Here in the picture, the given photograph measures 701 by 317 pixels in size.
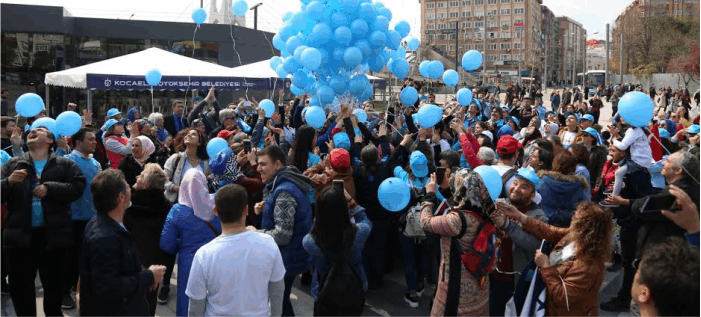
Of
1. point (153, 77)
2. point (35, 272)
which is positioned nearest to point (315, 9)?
point (153, 77)

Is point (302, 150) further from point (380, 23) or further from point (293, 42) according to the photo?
point (380, 23)

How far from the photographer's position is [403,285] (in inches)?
239

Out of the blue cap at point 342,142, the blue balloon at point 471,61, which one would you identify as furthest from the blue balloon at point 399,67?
the blue cap at point 342,142

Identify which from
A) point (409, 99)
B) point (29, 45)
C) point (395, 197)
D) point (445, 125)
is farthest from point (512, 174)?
point (29, 45)

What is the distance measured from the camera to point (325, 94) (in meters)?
9.04

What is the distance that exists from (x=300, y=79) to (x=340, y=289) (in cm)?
635

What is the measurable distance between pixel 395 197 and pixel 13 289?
282 centimetres

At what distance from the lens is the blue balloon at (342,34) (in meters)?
8.59

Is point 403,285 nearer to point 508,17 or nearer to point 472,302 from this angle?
point 472,302

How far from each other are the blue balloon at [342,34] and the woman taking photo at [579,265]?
18.6 ft

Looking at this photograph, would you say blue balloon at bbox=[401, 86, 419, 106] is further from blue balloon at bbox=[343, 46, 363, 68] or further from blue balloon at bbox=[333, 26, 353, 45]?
blue balloon at bbox=[333, 26, 353, 45]

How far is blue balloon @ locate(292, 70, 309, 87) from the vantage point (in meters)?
9.69

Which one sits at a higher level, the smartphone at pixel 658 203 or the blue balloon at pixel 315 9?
the blue balloon at pixel 315 9

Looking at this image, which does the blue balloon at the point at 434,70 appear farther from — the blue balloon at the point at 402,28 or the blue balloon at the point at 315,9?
the blue balloon at the point at 315,9
